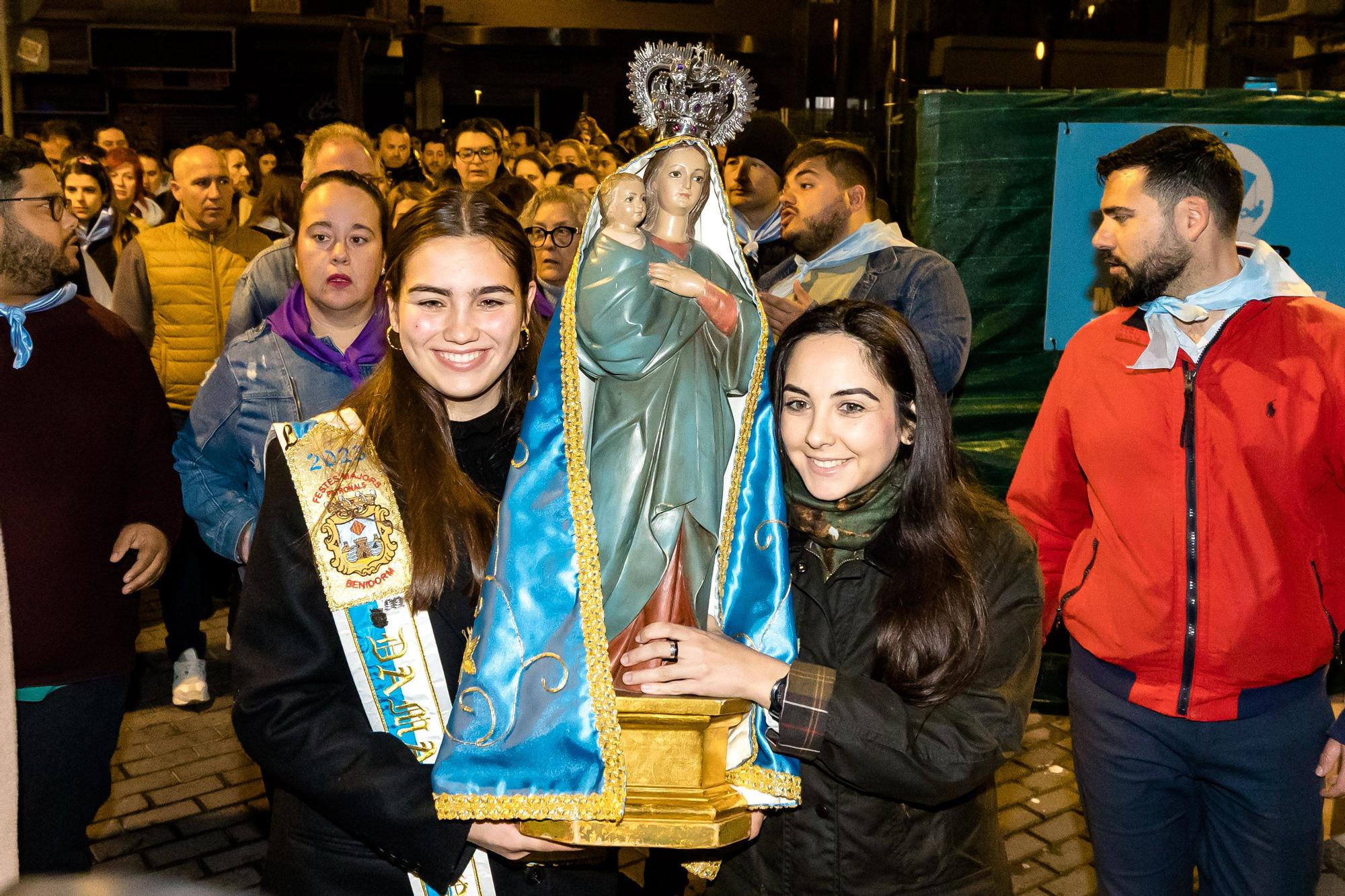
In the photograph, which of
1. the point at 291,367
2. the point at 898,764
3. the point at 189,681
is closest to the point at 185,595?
the point at 189,681

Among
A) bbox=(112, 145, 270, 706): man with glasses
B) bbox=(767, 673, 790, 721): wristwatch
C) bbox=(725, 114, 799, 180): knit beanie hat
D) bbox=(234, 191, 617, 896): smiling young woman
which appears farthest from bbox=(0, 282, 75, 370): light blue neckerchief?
bbox=(725, 114, 799, 180): knit beanie hat

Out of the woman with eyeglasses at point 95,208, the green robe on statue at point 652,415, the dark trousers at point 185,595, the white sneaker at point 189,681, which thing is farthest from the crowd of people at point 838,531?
the white sneaker at point 189,681

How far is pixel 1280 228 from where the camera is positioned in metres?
5.50

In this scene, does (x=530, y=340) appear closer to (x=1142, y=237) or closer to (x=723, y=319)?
(x=723, y=319)

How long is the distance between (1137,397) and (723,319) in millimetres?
1387

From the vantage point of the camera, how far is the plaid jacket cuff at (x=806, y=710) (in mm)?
2316

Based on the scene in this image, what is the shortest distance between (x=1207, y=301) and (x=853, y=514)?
57.2 inches

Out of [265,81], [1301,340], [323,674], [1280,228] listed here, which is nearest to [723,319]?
[323,674]

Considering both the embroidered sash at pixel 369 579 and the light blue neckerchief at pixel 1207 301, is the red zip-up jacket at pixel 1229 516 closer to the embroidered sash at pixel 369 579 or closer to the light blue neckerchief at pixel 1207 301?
the light blue neckerchief at pixel 1207 301

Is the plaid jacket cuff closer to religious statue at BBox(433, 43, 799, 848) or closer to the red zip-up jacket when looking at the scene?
religious statue at BBox(433, 43, 799, 848)

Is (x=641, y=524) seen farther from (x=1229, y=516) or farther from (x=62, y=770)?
(x=62, y=770)

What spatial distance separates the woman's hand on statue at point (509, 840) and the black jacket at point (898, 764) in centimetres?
46

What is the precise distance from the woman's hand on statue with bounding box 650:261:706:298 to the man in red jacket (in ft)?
4.70

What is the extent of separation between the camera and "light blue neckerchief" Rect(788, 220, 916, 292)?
5.34 metres
